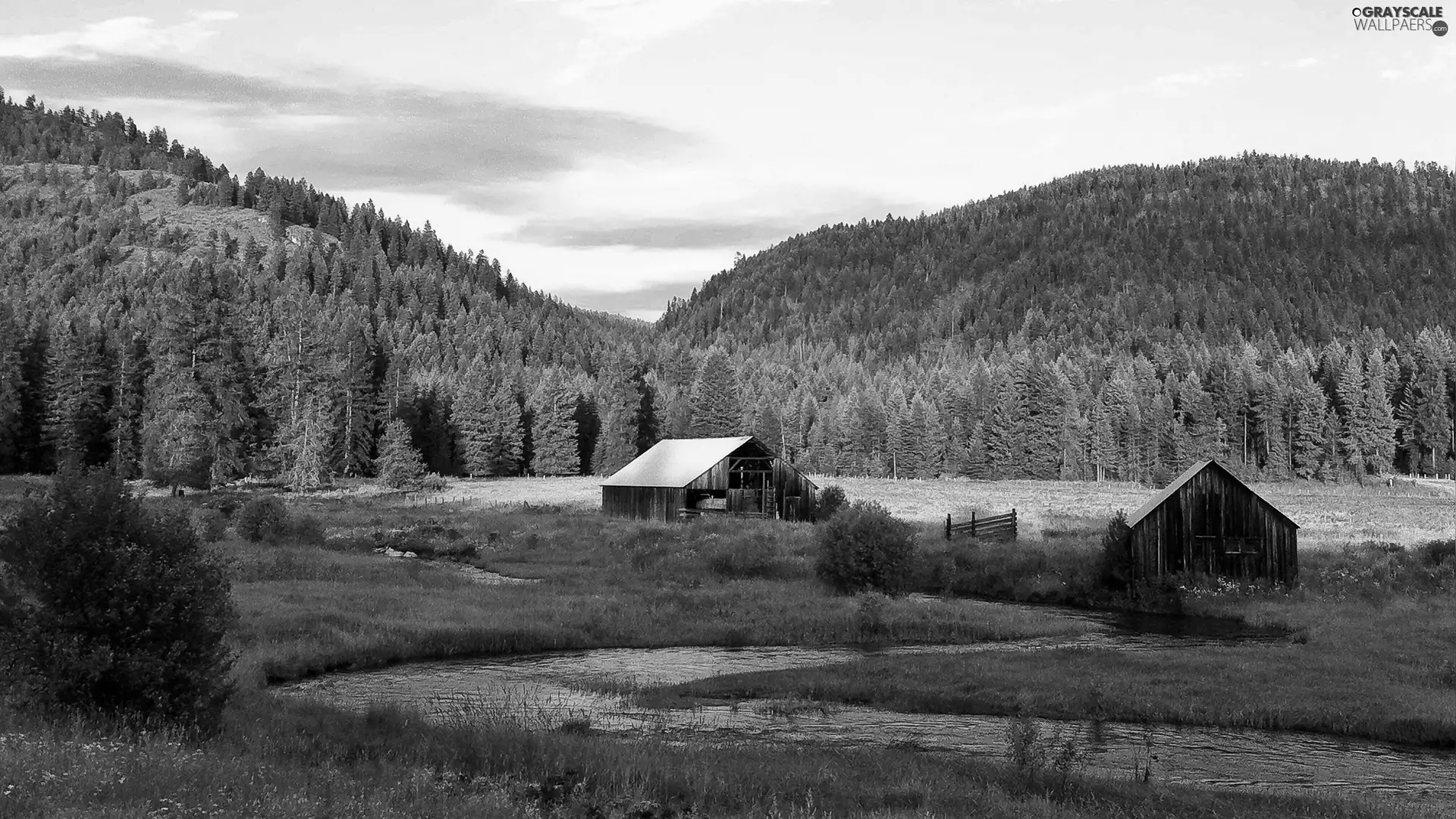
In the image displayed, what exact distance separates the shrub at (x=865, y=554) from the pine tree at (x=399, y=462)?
59.3 m

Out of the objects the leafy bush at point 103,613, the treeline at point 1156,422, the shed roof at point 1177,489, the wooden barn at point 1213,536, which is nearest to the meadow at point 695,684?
the leafy bush at point 103,613

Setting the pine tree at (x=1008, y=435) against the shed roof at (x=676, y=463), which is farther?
the pine tree at (x=1008, y=435)

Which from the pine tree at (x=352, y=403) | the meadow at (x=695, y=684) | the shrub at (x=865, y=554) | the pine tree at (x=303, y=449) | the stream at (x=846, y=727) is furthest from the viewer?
the pine tree at (x=352, y=403)

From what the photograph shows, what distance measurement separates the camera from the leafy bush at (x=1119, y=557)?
41031mm

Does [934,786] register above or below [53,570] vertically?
below

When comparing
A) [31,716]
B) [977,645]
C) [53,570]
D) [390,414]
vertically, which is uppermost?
[390,414]

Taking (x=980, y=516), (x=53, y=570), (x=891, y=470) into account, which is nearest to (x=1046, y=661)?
(x=53, y=570)

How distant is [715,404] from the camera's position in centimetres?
12244

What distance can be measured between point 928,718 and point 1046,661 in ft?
21.0

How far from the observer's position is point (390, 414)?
383ft

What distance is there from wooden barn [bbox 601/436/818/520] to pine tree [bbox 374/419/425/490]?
29.8 metres

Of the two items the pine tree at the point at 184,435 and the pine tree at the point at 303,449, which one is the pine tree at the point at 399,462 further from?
the pine tree at the point at 184,435

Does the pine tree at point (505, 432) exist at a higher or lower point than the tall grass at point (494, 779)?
higher

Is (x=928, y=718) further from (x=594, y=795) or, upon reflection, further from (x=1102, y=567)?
(x=1102, y=567)
